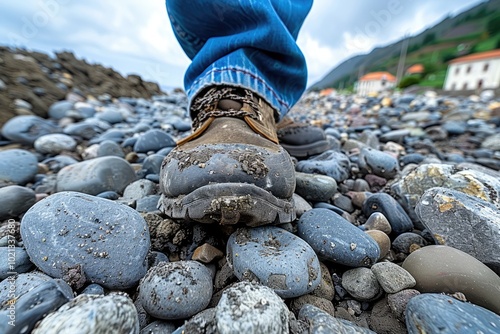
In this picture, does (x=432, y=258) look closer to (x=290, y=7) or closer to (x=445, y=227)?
(x=445, y=227)

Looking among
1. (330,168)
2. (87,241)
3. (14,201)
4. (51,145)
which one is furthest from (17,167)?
(330,168)

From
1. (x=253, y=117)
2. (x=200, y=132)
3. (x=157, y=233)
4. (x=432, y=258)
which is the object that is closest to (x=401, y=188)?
(x=432, y=258)

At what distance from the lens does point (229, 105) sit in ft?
3.59

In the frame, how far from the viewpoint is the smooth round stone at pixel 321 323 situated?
1.71 ft

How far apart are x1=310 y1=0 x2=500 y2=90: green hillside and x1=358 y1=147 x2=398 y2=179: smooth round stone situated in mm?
28232

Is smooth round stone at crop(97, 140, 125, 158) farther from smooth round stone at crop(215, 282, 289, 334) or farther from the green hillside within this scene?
the green hillside

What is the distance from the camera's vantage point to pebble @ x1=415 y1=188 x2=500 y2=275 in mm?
718

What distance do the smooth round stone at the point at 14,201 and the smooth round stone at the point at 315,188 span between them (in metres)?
1.09

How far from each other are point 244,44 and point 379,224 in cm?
104

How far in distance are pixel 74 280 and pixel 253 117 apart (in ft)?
2.59

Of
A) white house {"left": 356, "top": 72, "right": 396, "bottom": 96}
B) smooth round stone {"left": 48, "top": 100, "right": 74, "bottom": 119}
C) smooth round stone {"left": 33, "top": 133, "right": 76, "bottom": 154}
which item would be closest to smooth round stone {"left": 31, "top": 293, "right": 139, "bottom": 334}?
smooth round stone {"left": 33, "top": 133, "right": 76, "bottom": 154}

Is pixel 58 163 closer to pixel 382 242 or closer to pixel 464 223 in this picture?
pixel 382 242

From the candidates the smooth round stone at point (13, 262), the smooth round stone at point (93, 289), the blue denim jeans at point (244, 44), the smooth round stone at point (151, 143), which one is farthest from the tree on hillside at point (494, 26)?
the smooth round stone at point (13, 262)

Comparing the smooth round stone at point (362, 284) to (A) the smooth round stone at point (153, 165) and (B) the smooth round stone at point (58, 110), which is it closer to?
(A) the smooth round stone at point (153, 165)
